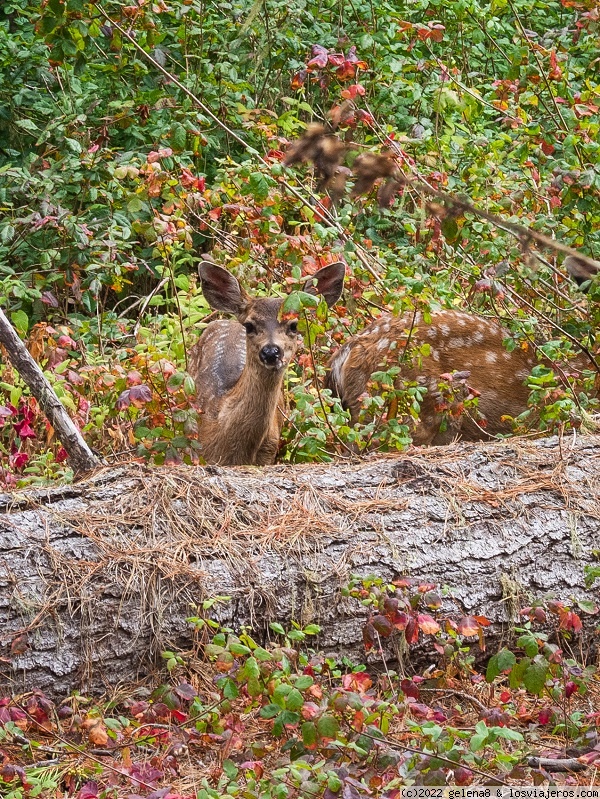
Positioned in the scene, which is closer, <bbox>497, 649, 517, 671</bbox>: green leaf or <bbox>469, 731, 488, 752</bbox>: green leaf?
<bbox>469, 731, 488, 752</bbox>: green leaf

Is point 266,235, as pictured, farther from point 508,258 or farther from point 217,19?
point 217,19

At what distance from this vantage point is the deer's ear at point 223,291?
6.34 metres

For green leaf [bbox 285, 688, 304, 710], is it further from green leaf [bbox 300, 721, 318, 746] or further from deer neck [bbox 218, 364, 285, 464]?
deer neck [bbox 218, 364, 285, 464]

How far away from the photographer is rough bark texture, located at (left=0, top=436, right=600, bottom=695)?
4082 millimetres

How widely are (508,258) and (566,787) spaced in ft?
11.4

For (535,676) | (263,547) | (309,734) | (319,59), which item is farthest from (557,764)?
(319,59)

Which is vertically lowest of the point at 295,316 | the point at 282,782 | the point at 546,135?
the point at 282,782

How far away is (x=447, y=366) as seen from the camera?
661 centimetres

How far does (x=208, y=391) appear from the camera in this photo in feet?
22.5

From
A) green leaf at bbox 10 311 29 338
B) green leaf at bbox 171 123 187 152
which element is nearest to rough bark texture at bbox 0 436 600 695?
green leaf at bbox 171 123 187 152

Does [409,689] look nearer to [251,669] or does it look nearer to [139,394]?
[251,669]

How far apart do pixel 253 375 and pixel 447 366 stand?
3.70ft

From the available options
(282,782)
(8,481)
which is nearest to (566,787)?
(282,782)

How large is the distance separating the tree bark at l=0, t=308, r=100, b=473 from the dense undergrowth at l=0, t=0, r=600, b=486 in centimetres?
37
